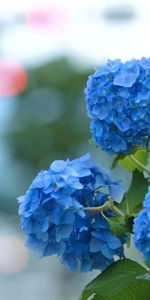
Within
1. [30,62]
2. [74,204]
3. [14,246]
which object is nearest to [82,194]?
[74,204]

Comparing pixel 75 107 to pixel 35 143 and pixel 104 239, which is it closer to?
pixel 35 143

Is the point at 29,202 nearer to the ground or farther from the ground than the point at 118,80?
nearer to the ground

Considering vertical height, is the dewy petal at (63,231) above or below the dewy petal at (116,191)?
below

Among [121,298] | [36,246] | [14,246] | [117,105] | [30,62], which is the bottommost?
[121,298]

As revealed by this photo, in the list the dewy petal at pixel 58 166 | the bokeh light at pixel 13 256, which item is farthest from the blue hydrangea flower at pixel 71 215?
the bokeh light at pixel 13 256

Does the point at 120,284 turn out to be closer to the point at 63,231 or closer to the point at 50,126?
the point at 63,231

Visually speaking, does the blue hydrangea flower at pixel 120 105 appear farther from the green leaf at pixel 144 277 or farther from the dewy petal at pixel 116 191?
the green leaf at pixel 144 277
